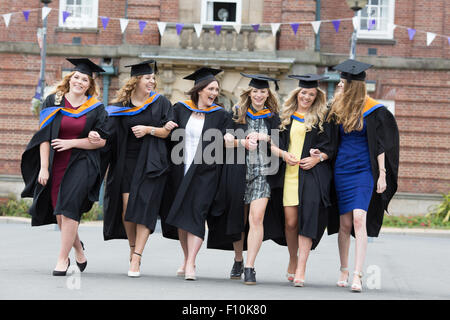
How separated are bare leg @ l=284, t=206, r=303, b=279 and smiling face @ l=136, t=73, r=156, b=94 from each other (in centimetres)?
191

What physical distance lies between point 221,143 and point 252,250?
3.81 feet

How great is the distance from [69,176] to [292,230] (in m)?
2.32

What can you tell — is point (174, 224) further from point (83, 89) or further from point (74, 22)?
point (74, 22)

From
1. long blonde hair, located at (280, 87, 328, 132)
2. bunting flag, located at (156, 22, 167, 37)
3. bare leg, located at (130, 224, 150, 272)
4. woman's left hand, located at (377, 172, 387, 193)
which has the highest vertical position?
bunting flag, located at (156, 22, 167, 37)

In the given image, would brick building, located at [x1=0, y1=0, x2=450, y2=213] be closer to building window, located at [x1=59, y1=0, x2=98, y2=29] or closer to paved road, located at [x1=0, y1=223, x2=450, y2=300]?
building window, located at [x1=59, y1=0, x2=98, y2=29]

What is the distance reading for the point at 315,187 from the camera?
Result: 7637 mm

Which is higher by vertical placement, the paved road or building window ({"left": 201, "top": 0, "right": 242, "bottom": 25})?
building window ({"left": 201, "top": 0, "right": 242, "bottom": 25})

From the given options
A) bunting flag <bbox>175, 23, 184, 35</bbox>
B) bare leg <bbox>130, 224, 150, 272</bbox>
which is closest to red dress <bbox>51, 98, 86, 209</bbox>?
bare leg <bbox>130, 224, 150, 272</bbox>

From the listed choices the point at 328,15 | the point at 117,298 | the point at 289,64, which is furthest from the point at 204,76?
the point at 328,15

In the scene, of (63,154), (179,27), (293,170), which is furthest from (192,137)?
(179,27)

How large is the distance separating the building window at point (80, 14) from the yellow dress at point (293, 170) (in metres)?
14.7

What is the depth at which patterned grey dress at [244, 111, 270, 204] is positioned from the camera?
7797mm

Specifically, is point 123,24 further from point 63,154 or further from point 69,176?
point 69,176

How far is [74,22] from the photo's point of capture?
21.4 m
